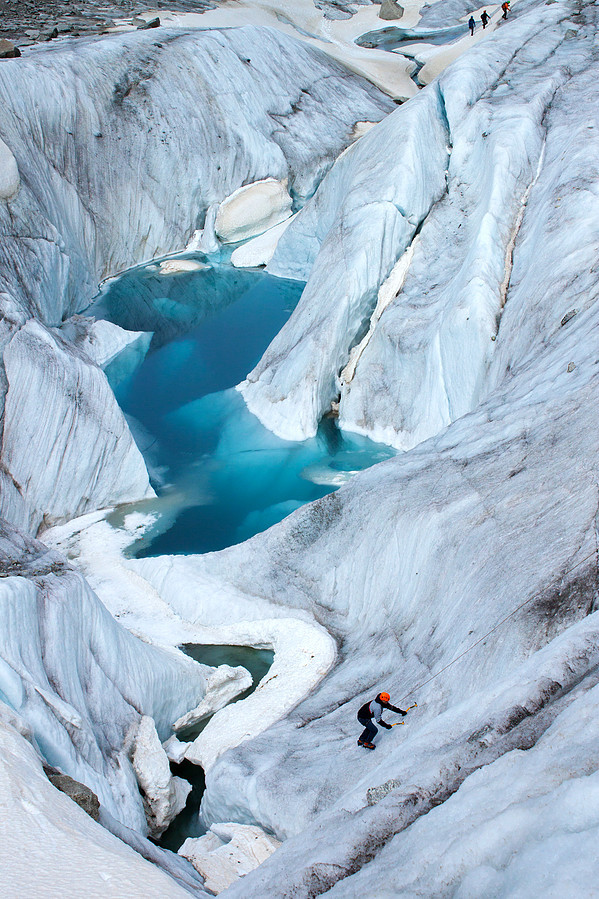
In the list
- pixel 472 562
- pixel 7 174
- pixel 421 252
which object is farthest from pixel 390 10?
pixel 472 562

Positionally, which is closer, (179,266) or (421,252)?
(421,252)

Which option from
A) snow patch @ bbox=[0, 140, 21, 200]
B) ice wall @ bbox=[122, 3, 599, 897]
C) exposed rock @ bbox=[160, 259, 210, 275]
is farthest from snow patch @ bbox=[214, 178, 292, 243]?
snow patch @ bbox=[0, 140, 21, 200]

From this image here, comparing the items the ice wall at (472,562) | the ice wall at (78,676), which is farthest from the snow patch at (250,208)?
the ice wall at (78,676)

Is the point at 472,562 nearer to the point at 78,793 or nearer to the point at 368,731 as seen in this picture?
the point at 368,731

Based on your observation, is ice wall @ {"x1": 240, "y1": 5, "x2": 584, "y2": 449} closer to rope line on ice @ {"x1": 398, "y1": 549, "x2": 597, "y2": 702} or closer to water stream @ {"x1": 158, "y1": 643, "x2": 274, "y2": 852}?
water stream @ {"x1": 158, "y1": 643, "x2": 274, "y2": 852}

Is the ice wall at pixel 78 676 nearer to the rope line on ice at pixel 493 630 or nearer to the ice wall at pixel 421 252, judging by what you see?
the rope line on ice at pixel 493 630

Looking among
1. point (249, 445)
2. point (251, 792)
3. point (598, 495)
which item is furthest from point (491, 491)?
point (249, 445)
